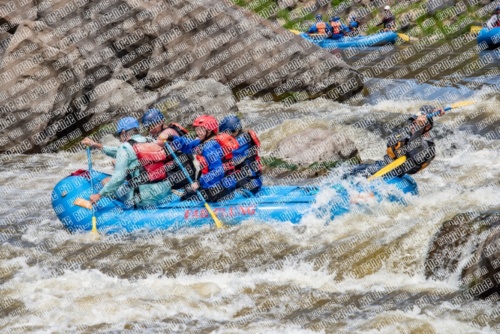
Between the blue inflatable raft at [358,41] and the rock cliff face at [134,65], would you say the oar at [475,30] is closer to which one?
the blue inflatable raft at [358,41]

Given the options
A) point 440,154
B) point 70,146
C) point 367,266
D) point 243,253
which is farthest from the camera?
point 70,146

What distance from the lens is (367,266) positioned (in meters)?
6.26

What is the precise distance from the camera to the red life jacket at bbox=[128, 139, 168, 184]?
283 inches

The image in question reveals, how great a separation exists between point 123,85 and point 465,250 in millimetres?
8224

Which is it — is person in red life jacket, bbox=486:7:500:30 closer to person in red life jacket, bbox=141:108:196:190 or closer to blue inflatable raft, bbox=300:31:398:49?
blue inflatable raft, bbox=300:31:398:49

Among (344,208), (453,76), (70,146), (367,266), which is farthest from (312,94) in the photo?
(367,266)

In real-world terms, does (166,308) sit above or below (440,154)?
above

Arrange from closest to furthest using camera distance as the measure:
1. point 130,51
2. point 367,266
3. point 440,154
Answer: point 367,266
point 440,154
point 130,51

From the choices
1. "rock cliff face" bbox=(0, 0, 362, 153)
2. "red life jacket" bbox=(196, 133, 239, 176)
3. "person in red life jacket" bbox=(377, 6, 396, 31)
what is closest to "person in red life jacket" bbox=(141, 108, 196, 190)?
"red life jacket" bbox=(196, 133, 239, 176)

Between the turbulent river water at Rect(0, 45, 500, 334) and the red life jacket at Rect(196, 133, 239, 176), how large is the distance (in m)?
0.66

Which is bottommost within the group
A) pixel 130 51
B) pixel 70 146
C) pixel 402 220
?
pixel 402 220

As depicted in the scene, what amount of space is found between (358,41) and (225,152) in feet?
51.4

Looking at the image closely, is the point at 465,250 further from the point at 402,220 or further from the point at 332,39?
the point at 332,39

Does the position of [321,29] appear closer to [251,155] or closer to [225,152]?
[251,155]
